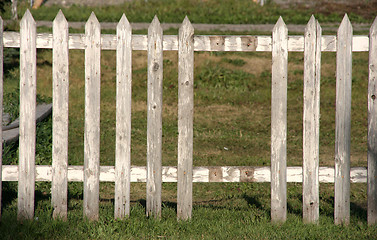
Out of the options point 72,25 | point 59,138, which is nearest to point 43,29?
point 72,25

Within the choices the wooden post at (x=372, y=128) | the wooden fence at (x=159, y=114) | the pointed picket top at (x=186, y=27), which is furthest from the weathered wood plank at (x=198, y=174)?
the pointed picket top at (x=186, y=27)

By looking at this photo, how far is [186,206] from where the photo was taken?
4484 millimetres

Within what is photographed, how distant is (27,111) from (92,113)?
0.58 meters

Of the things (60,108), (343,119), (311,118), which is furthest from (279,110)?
(60,108)

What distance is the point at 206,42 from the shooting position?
4367 mm

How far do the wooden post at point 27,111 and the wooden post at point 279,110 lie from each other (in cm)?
214

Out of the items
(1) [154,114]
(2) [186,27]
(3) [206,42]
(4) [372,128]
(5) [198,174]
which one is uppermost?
(2) [186,27]

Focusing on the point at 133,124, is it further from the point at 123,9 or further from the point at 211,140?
the point at 123,9

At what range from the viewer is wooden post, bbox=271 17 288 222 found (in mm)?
4352

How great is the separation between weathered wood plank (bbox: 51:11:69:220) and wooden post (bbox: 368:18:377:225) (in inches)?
108

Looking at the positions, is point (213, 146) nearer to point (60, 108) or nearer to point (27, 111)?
point (60, 108)

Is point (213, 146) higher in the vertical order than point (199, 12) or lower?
lower

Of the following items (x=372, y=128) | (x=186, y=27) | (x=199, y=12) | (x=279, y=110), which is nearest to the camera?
(x=186, y=27)

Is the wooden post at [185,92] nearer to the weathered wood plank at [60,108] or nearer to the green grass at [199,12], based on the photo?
the weathered wood plank at [60,108]
